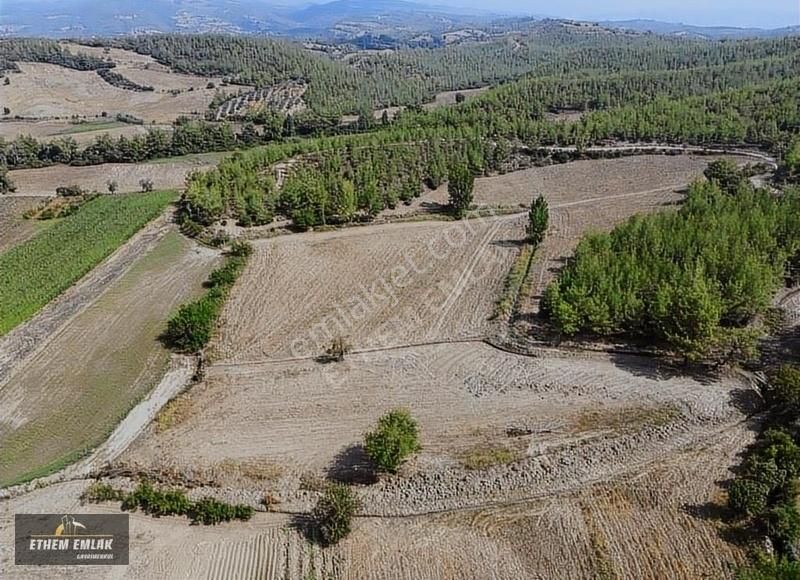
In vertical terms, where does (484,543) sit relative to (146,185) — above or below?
above

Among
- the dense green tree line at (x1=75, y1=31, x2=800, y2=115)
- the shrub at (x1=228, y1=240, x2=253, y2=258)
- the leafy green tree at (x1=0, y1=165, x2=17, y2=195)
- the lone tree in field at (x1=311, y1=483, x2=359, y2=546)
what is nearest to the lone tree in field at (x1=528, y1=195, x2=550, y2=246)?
the shrub at (x1=228, y1=240, x2=253, y2=258)

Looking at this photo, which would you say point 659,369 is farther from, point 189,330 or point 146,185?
point 146,185

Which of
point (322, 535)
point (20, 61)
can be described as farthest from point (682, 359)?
point (20, 61)

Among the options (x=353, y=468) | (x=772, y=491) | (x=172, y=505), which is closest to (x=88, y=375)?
(x=172, y=505)

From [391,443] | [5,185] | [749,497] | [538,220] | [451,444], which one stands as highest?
[538,220]

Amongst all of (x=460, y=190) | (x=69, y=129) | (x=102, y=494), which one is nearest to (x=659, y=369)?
(x=102, y=494)

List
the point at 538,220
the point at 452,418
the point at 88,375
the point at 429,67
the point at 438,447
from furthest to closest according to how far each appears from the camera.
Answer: the point at 429,67
the point at 538,220
the point at 88,375
the point at 452,418
the point at 438,447

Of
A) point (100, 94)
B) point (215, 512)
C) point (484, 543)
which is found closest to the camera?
point (484, 543)

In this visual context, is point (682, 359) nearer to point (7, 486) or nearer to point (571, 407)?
point (571, 407)

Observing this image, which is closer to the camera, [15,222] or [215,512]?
[215,512]
